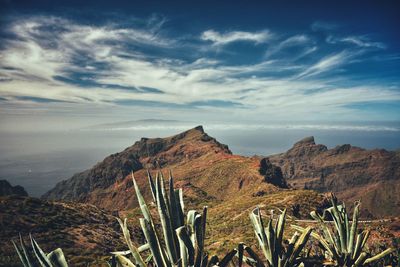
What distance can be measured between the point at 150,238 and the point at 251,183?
85.6m

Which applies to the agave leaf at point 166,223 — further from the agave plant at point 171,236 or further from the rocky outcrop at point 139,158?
the rocky outcrop at point 139,158

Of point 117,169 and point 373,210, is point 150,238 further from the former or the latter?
point 373,210

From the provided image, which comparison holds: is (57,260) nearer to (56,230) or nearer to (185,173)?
(56,230)

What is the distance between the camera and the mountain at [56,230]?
93.9 ft

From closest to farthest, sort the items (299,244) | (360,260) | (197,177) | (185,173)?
(299,244) → (360,260) → (197,177) → (185,173)

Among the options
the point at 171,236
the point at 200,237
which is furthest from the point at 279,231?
the point at 171,236

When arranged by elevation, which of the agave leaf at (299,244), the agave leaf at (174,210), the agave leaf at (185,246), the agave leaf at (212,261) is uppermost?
the agave leaf at (174,210)

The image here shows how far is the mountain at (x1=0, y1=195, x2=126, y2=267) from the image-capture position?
28.6m

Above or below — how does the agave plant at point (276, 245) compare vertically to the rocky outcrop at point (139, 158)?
above

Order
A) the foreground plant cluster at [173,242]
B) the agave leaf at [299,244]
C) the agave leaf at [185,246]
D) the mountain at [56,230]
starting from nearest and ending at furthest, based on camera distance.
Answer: the agave leaf at [185,246] → the foreground plant cluster at [173,242] → the agave leaf at [299,244] → the mountain at [56,230]

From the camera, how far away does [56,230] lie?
35406mm

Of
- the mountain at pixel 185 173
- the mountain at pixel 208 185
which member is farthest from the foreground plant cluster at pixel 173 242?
the mountain at pixel 185 173

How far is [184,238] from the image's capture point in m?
5.39

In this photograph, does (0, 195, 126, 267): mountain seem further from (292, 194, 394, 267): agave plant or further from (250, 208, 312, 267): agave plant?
(250, 208, 312, 267): agave plant
